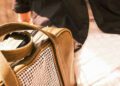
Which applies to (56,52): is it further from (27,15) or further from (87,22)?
(27,15)

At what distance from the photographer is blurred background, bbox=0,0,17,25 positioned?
4.23 ft

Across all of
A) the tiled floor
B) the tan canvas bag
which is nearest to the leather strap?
the tan canvas bag

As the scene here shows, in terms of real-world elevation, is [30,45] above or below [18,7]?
above

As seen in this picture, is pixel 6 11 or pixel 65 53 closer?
pixel 65 53

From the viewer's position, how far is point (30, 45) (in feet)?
2.13

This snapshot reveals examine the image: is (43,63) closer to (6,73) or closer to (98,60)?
(6,73)

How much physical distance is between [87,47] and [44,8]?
23cm

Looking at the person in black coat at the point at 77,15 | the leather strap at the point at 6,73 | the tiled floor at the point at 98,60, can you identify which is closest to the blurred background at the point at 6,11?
the person in black coat at the point at 77,15

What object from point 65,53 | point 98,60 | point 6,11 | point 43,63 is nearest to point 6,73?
point 43,63

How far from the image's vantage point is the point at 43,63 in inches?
27.0

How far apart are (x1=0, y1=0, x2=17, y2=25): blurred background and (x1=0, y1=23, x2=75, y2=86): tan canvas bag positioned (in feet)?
1.96

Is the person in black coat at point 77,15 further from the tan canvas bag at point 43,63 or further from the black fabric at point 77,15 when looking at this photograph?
the tan canvas bag at point 43,63

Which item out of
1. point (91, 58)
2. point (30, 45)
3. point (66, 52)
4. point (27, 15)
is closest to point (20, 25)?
point (30, 45)

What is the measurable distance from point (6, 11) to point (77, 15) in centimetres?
50
